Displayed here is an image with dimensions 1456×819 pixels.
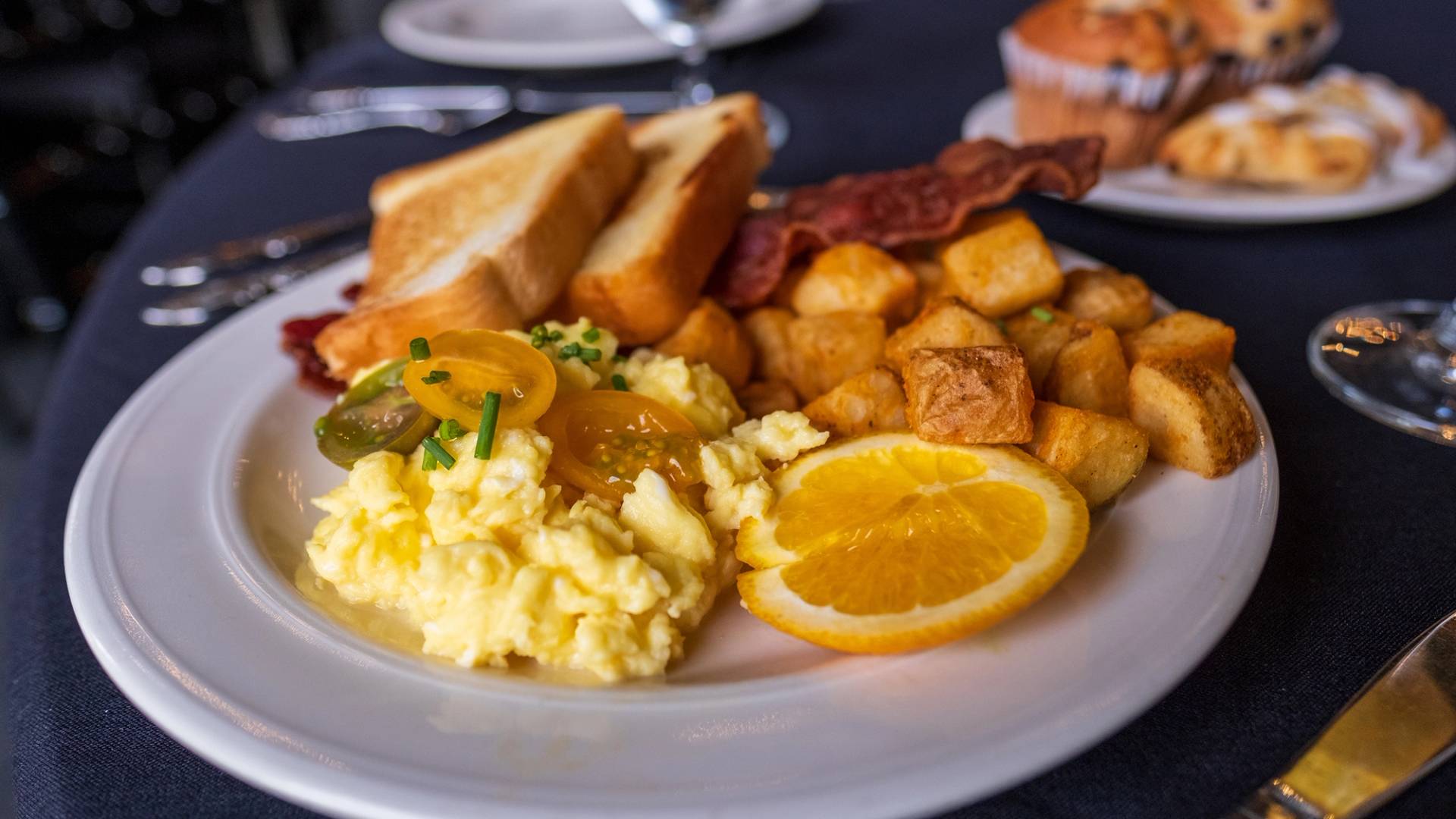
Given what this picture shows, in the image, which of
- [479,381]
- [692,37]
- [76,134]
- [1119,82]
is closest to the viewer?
[479,381]

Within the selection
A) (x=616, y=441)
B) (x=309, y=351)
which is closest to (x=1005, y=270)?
(x=616, y=441)

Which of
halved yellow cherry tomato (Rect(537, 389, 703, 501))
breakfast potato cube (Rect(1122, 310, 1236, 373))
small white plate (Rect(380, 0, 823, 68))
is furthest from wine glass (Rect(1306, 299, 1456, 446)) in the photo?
small white plate (Rect(380, 0, 823, 68))

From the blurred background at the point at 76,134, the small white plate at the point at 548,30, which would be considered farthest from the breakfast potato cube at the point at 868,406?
the blurred background at the point at 76,134

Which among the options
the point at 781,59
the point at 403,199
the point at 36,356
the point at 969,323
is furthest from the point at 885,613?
the point at 36,356

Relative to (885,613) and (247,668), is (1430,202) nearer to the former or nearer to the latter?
(885,613)

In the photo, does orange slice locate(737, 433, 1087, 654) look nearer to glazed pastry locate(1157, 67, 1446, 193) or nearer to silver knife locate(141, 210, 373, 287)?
glazed pastry locate(1157, 67, 1446, 193)

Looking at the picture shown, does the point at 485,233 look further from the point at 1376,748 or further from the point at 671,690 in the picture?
the point at 1376,748

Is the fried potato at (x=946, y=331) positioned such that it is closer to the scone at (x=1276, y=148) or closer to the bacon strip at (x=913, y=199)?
the bacon strip at (x=913, y=199)
